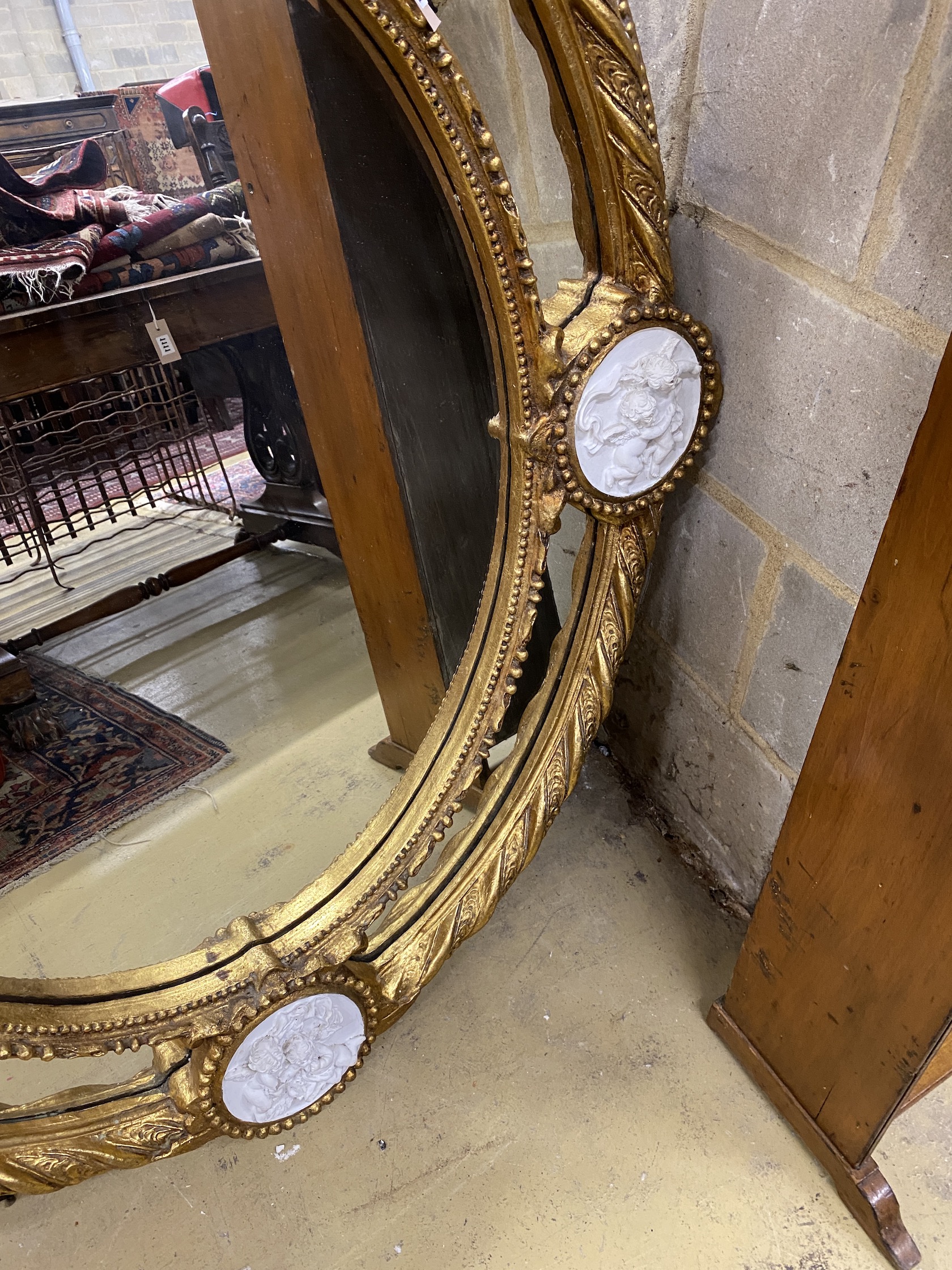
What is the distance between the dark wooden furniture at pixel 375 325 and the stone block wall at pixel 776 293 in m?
0.16

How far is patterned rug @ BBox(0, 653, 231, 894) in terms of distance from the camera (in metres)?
0.83

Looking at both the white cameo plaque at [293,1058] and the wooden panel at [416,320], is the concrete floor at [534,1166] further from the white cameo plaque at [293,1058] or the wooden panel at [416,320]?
the wooden panel at [416,320]

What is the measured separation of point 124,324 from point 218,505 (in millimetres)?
258

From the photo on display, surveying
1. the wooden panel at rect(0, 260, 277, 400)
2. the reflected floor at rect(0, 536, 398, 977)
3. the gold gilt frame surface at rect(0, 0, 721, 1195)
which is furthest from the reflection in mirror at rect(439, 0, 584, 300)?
the reflected floor at rect(0, 536, 398, 977)

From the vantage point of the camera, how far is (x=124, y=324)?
0.71 metres

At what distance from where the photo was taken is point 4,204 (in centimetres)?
59

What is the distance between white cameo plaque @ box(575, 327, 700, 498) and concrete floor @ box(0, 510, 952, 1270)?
0.34 m

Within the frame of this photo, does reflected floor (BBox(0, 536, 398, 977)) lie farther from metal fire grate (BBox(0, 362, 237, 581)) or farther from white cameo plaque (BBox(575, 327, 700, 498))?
white cameo plaque (BBox(575, 327, 700, 498))

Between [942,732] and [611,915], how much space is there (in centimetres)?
59

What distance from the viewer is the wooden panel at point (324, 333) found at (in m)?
0.64

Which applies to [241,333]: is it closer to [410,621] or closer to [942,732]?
[410,621]

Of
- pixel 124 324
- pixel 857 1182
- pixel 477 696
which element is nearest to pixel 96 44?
pixel 124 324

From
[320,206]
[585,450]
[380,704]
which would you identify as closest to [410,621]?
[380,704]

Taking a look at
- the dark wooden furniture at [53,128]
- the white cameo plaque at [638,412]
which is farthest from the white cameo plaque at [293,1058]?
the dark wooden furniture at [53,128]
